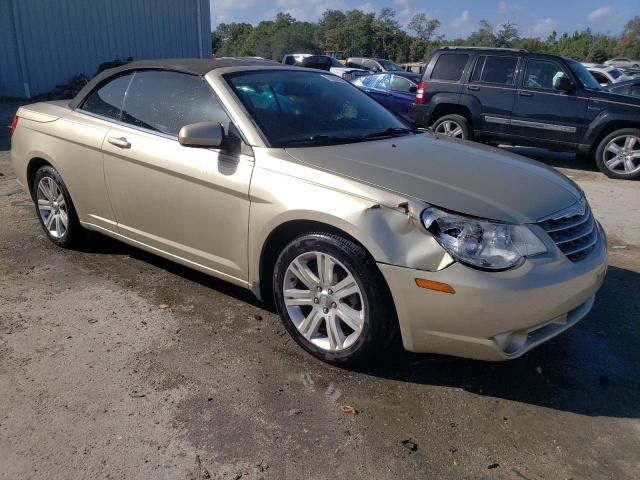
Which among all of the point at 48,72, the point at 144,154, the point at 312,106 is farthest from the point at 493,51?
the point at 48,72

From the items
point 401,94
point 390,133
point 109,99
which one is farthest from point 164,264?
point 401,94

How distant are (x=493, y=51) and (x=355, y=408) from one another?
8544mm

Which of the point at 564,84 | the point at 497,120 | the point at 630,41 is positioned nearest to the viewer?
the point at 564,84

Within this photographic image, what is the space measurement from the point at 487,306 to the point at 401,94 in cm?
1061

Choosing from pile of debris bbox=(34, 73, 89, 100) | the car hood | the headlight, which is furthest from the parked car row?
pile of debris bbox=(34, 73, 89, 100)

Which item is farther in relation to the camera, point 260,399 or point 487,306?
point 260,399

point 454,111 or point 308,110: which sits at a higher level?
point 308,110

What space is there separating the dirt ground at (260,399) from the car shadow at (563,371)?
0.03 feet

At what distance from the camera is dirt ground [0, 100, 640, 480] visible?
243cm

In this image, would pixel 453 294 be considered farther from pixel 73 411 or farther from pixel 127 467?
pixel 73 411

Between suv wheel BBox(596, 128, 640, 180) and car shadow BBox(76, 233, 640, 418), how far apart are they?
5.71 m

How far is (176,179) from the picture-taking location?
11.7ft

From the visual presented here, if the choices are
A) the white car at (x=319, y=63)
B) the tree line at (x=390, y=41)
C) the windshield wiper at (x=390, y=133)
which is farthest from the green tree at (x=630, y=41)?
the windshield wiper at (x=390, y=133)

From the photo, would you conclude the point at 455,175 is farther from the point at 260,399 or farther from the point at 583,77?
the point at 583,77
